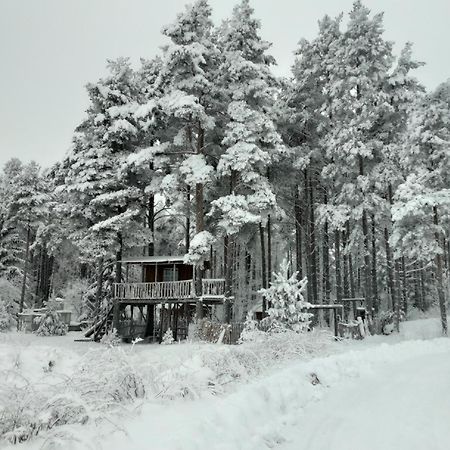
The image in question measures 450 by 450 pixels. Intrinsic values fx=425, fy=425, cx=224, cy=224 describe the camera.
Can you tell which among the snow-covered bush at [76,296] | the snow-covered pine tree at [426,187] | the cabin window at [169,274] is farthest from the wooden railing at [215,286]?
the snow-covered bush at [76,296]

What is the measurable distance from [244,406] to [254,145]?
16850mm

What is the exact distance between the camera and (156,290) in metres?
23.5

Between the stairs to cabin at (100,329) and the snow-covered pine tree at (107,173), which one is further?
the stairs to cabin at (100,329)

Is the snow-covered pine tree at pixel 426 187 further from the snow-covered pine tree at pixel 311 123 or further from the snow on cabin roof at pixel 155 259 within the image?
the snow on cabin roof at pixel 155 259

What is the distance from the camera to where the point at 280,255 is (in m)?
44.1

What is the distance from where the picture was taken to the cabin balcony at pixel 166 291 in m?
22.4

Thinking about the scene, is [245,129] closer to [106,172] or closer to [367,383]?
[106,172]

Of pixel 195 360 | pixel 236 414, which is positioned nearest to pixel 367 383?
pixel 195 360

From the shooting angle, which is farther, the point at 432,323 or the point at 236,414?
the point at 432,323

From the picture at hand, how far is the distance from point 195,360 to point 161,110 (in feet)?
56.9

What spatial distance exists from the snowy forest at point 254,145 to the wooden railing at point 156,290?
1.32 m

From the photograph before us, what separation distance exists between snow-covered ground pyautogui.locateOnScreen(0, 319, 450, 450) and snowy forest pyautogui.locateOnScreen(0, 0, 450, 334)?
12542 millimetres

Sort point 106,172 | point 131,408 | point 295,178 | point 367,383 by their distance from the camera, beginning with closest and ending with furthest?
point 131,408
point 367,383
point 106,172
point 295,178

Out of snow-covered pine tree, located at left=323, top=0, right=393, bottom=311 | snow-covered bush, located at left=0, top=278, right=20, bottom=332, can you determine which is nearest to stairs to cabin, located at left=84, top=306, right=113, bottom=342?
snow-covered bush, located at left=0, top=278, right=20, bottom=332
